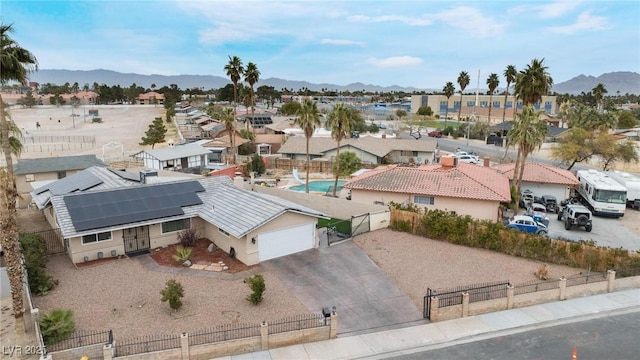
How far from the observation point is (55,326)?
17203 mm

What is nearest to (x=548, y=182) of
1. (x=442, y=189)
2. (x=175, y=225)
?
(x=442, y=189)

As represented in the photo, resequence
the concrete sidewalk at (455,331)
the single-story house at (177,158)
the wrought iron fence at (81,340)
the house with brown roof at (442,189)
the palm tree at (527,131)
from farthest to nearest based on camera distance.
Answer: the single-story house at (177,158)
the palm tree at (527,131)
the house with brown roof at (442,189)
the concrete sidewalk at (455,331)
the wrought iron fence at (81,340)

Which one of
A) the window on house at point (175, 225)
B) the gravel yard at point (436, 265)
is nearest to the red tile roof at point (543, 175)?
the gravel yard at point (436, 265)

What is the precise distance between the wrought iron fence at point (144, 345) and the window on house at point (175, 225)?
11.6 metres

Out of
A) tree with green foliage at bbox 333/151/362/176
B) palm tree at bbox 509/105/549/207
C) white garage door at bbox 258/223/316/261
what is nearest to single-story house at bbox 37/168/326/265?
white garage door at bbox 258/223/316/261

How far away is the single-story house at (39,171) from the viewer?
40.9 m

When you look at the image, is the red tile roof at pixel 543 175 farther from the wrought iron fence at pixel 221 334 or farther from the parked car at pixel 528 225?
the wrought iron fence at pixel 221 334

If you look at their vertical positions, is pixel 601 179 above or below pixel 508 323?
above

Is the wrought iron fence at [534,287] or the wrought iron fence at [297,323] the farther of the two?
the wrought iron fence at [534,287]

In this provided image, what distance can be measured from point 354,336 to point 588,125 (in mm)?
66503

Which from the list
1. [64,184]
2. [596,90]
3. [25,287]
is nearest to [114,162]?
[64,184]

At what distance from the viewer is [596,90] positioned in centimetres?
9619

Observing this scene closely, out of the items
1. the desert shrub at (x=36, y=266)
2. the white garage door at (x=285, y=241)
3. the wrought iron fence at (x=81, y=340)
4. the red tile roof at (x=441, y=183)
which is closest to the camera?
the wrought iron fence at (x=81, y=340)

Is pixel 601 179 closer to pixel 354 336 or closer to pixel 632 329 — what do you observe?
pixel 632 329
